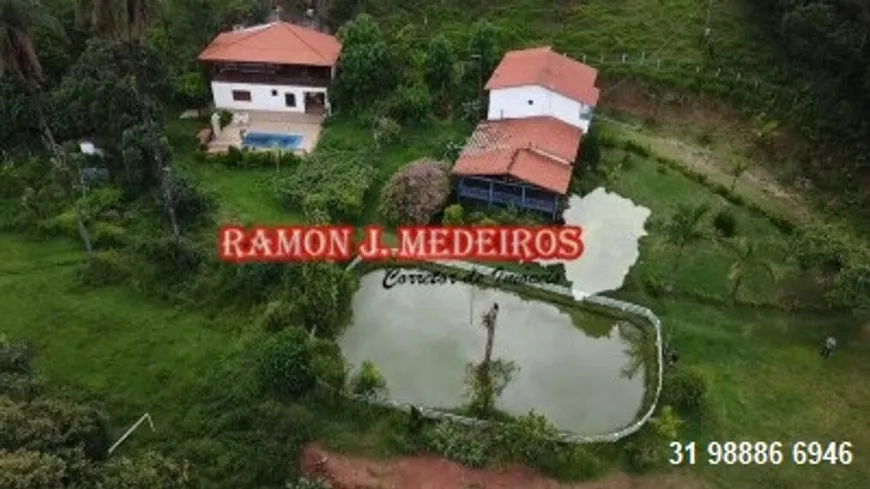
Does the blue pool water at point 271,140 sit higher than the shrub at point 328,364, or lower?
higher

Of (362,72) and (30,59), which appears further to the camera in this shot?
(362,72)

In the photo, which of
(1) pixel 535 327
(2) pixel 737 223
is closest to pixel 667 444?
(1) pixel 535 327

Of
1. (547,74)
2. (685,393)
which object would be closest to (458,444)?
(685,393)

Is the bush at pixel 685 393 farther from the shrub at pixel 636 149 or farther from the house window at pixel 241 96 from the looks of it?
the house window at pixel 241 96

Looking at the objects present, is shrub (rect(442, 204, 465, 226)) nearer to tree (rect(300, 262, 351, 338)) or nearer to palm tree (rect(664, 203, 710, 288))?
tree (rect(300, 262, 351, 338))

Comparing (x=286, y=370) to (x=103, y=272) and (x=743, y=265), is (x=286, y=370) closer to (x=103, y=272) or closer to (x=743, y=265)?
(x=103, y=272)

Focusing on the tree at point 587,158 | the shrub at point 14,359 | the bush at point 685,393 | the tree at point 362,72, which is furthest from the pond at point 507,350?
the tree at point 362,72
